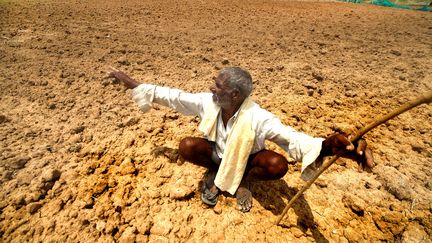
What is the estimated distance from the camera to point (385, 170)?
9.71 feet

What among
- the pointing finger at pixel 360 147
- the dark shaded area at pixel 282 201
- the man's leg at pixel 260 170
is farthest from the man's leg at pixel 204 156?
the pointing finger at pixel 360 147

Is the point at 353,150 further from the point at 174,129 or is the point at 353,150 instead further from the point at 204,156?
the point at 174,129

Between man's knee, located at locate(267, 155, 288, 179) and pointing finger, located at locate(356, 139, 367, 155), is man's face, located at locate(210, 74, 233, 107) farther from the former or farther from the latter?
pointing finger, located at locate(356, 139, 367, 155)

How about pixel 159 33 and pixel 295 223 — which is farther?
pixel 159 33

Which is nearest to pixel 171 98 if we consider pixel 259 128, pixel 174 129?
pixel 259 128

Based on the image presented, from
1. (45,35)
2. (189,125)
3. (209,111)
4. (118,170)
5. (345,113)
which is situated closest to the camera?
(209,111)

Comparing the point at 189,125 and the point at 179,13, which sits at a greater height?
the point at 179,13

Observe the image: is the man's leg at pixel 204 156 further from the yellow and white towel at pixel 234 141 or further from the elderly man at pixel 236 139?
the yellow and white towel at pixel 234 141

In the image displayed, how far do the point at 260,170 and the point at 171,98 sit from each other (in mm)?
1030

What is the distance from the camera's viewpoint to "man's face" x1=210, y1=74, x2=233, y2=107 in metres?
2.25

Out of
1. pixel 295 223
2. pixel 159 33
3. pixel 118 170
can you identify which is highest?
pixel 159 33

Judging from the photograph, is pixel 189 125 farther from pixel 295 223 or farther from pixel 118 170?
pixel 295 223

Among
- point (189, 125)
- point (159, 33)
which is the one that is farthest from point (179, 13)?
point (189, 125)

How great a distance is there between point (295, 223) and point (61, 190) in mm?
2122
